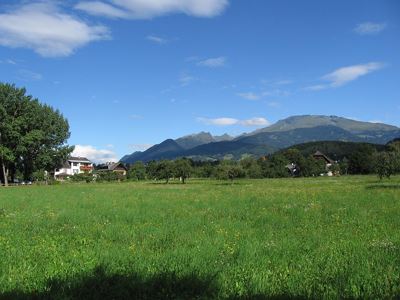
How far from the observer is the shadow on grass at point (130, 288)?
26.6 ft

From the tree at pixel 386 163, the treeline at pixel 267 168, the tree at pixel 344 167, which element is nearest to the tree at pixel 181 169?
the treeline at pixel 267 168

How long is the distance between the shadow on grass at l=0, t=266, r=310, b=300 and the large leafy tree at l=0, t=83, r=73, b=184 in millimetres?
87944

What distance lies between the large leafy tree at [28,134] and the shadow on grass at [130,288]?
87.9m

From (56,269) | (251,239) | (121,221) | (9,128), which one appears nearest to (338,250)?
(251,239)

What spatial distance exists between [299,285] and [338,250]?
3.38 meters

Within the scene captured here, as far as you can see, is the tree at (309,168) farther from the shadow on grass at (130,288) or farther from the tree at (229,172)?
the shadow on grass at (130,288)

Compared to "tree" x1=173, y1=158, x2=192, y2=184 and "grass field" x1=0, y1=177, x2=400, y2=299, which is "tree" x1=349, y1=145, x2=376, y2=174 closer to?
"tree" x1=173, y1=158, x2=192, y2=184

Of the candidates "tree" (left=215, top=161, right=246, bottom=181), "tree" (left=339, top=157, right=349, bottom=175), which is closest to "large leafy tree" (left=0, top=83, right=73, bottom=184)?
"tree" (left=215, top=161, right=246, bottom=181)

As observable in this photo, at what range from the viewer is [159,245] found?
504 inches

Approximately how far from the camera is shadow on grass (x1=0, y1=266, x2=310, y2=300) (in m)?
8.11

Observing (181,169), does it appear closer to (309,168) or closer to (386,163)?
(386,163)

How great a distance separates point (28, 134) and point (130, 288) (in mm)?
91293

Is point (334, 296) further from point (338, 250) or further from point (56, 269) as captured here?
point (56, 269)

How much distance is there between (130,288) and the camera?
8508 millimetres
